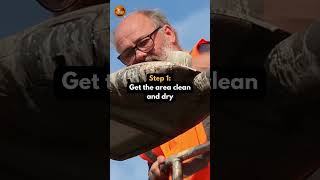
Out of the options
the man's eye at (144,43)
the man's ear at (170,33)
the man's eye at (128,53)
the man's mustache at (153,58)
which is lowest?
the man's mustache at (153,58)

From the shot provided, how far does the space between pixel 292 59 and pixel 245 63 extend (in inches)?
7.4

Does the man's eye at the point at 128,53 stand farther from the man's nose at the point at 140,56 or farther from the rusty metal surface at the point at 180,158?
the rusty metal surface at the point at 180,158

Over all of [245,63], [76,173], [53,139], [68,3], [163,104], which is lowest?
[76,173]

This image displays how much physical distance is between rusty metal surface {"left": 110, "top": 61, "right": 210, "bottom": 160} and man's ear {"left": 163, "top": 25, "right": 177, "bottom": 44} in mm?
107

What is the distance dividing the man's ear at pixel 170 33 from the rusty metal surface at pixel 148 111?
107mm

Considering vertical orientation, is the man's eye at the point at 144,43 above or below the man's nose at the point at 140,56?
above

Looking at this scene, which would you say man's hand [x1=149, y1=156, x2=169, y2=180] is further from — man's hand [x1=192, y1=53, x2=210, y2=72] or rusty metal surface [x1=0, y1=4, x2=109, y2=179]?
man's hand [x1=192, y1=53, x2=210, y2=72]

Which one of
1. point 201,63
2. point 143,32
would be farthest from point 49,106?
point 201,63

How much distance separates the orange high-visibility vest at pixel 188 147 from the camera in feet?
7.59

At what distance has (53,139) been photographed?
2.28 metres

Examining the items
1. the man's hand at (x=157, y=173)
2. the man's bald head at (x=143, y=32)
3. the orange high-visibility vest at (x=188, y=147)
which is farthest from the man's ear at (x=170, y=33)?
the man's hand at (x=157, y=173)

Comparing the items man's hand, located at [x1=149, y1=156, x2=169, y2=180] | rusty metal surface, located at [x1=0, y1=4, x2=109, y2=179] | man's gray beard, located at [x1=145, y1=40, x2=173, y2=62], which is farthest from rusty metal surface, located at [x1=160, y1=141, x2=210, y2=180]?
man's gray beard, located at [x1=145, y1=40, x2=173, y2=62]

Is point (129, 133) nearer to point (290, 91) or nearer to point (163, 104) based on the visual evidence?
point (163, 104)

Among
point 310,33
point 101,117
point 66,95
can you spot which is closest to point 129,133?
point 101,117
